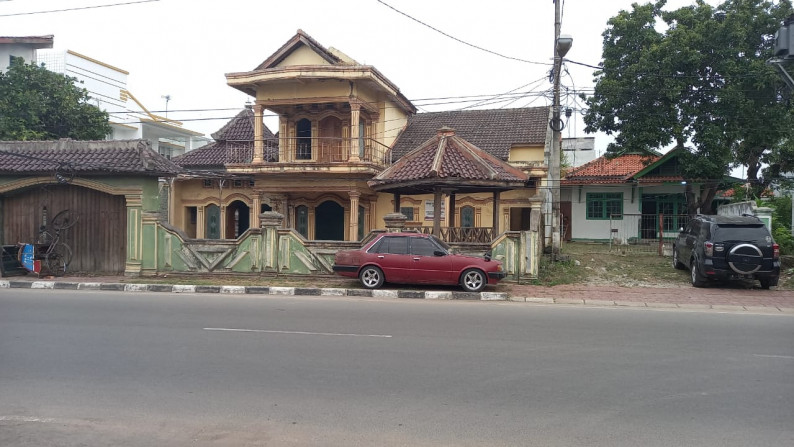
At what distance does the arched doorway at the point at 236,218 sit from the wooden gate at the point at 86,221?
9.67 m

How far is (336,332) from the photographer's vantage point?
854cm

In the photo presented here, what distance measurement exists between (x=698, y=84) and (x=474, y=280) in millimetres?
13130

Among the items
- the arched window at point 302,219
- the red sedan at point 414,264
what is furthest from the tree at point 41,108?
the red sedan at point 414,264

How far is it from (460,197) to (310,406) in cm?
1884

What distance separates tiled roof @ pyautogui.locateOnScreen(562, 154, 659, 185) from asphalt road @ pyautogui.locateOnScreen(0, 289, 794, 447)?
16357 millimetres

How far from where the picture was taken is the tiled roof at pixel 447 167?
607 inches

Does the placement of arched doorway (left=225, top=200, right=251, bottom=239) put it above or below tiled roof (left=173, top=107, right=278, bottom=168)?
below

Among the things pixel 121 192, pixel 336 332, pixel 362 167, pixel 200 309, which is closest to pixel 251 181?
pixel 362 167

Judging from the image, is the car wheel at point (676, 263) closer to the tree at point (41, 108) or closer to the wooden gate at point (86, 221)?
the wooden gate at point (86, 221)

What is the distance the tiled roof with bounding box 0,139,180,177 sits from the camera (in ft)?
53.3

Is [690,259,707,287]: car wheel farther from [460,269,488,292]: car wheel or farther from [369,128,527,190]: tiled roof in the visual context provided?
[460,269,488,292]: car wheel

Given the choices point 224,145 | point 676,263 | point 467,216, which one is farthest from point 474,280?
point 224,145

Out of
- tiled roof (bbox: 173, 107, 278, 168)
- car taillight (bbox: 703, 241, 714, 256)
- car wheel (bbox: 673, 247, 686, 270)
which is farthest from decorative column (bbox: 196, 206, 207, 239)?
car taillight (bbox: 703, 241, 714, 256)

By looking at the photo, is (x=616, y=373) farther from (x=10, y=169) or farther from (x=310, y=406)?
(x=10, y=169)
